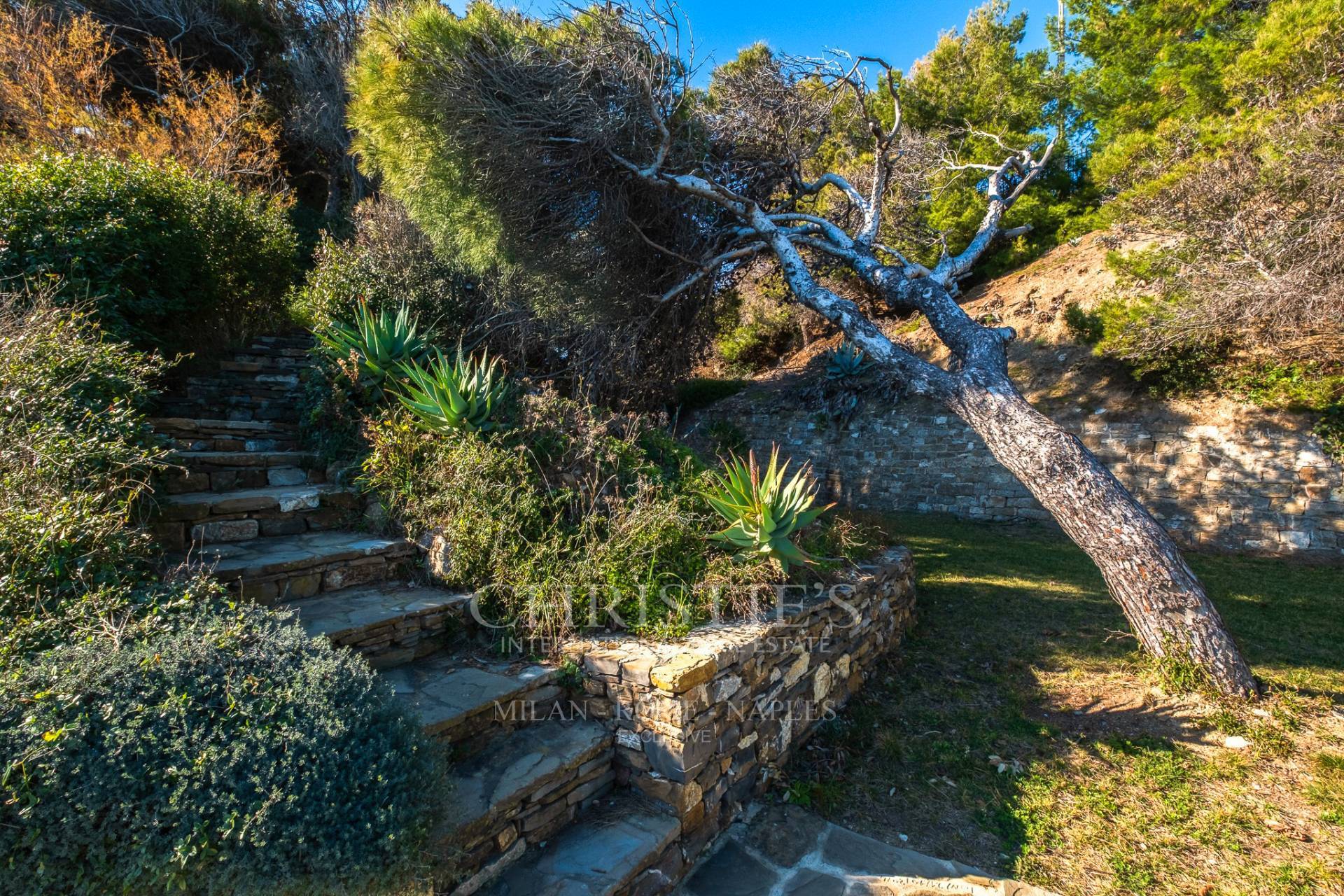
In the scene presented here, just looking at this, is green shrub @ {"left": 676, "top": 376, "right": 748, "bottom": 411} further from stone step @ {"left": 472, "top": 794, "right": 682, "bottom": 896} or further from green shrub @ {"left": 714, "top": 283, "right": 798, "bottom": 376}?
stone step @ {"left": 472, "top": 794, "right": 682, "bottom": 896}

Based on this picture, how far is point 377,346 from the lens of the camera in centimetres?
453

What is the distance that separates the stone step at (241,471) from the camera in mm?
3547

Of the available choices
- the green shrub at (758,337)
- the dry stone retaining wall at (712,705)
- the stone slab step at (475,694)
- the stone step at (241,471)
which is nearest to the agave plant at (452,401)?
the stone step at (241,471)

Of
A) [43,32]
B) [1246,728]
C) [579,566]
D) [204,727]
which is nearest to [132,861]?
[204,727]

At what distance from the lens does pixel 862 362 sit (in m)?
9.70

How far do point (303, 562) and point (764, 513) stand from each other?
2464mm

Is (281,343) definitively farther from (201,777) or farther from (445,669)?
(201,777)

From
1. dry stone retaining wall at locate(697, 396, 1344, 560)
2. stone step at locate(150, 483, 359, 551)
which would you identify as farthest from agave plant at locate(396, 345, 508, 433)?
dry stone retaining wall at locate(697, 396, 1344, 560)

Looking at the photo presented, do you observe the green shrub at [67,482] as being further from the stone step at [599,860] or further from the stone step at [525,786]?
the stone step at [599,860]

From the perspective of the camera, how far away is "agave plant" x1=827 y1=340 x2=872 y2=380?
382 inches

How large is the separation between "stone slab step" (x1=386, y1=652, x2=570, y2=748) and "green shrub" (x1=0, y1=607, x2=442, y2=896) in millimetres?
512

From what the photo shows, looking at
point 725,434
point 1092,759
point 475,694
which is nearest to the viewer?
point 475,694

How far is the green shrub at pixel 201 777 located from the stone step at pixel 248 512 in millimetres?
1565

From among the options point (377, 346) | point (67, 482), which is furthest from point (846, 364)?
point (67, 482)
